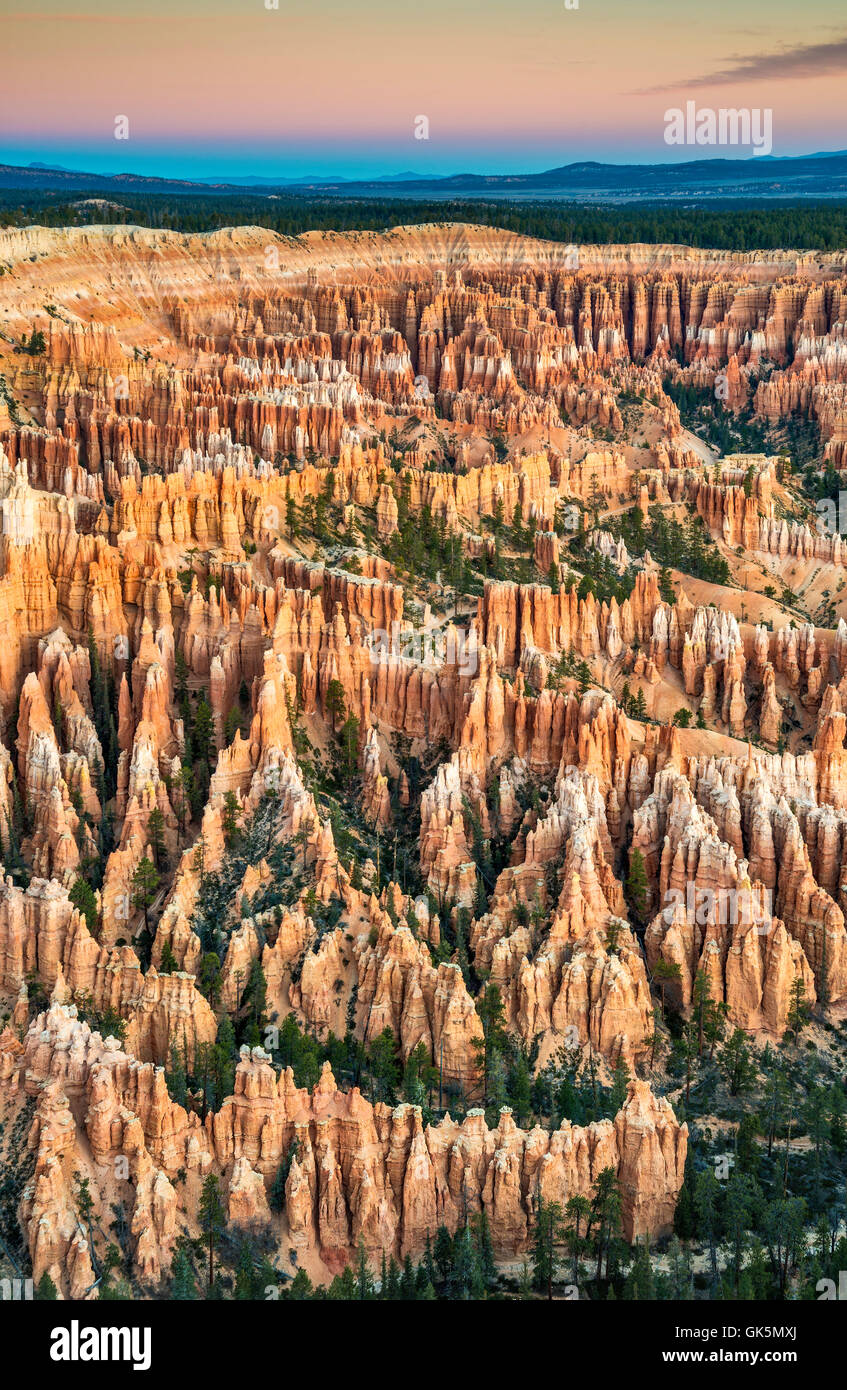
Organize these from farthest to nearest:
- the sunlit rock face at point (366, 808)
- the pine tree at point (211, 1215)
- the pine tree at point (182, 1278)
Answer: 1. the sunlit rock face at point (366, 808)
2. the pine tree at point (211, 1215)
3. the pine tree at point (182, 1278)

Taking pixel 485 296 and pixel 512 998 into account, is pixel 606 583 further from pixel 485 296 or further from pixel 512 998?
pixel 485 296

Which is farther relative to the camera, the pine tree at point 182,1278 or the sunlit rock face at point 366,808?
the sunlit rock face at point 366,808

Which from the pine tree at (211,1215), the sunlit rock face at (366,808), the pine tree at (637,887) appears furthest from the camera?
the pine tree at (637,887)

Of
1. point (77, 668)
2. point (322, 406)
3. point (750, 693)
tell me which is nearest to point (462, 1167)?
point (77, 668)

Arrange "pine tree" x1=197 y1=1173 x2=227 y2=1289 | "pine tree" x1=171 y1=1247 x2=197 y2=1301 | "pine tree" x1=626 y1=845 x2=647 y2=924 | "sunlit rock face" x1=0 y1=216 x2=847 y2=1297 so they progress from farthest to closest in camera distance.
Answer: "pine tree" x1=626 y1=845 x2=647 y2=924 < "sunlit rock face" x1=0 y1=216 x2=847 y2=1297 < "pine tree" x1=197 y1=1173 x2=227 y2=1289 < "pine tree" x1=171 y1=1247 x2=197 y2=1301

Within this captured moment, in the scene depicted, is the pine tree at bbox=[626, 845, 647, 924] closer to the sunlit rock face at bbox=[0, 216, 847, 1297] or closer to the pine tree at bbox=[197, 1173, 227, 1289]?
the sunlit rock face at bbox=[0, 216, 847, 1297]

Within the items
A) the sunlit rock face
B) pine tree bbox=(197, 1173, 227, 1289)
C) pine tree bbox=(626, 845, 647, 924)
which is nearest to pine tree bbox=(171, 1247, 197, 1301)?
the sunlit rock face

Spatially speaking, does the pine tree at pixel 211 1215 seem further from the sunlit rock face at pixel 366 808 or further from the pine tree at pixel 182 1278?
the pine tree at pixel 182 1278

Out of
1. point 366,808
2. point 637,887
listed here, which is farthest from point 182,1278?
point 366,808

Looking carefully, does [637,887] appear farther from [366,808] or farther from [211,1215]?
[211,1215]

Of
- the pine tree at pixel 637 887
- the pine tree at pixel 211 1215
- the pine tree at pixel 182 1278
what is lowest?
the pine tree at pixel 182 1278

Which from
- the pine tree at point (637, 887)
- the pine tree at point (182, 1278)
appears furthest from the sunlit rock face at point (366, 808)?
the pine tree at point (182, 1278)
